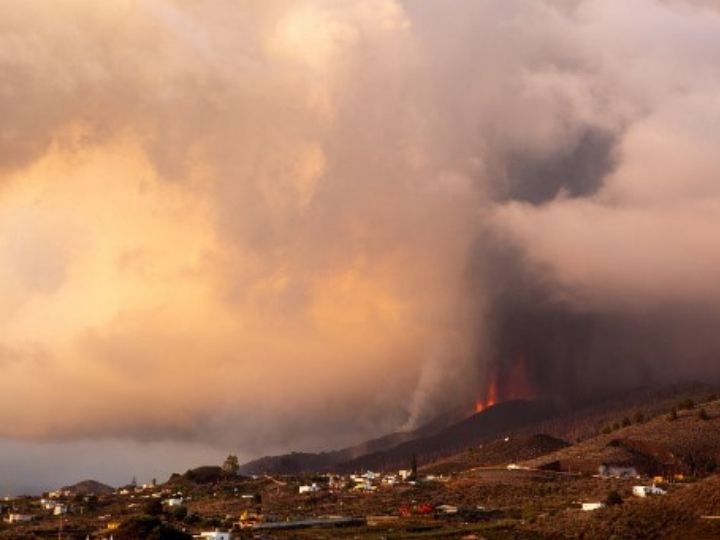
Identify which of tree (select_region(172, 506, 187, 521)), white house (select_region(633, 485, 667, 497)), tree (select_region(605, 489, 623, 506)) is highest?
tree (select_region(172, 506, 187, 521))

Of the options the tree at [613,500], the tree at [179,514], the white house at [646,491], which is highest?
the tree at [179,514]

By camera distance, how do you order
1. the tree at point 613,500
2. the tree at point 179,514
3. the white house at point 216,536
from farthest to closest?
the tree at point 179,514 → the tree at point 613,500 → the white house at point 216,536

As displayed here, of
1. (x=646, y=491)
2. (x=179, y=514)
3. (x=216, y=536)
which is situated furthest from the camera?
(x=646, y=491)

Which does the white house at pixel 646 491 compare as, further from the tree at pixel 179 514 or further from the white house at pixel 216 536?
the tree at pixel 179 514

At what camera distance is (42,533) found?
16762cm

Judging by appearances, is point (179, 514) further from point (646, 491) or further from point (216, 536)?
point (646, 491)

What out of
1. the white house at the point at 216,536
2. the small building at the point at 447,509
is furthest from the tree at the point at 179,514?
the small building at the point at 447,509

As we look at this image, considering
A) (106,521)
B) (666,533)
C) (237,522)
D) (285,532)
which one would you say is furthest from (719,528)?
(106,521)

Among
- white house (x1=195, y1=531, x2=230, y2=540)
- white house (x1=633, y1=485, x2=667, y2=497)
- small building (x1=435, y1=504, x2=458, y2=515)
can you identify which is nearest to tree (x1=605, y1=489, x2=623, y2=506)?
white house (x1=633, y1=485, x2=667, y2=497)

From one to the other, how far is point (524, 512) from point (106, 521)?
73869 millimetres

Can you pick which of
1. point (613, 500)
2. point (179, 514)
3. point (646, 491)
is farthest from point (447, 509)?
point (179, 514)

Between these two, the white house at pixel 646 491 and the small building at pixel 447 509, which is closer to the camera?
the small building at pixel 447 509

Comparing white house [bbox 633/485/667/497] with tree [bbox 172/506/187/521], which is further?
white house [bbox 633/485/667/497]

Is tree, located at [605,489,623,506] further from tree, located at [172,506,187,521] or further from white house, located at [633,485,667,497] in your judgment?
tree, located at [172,506,187,521]
